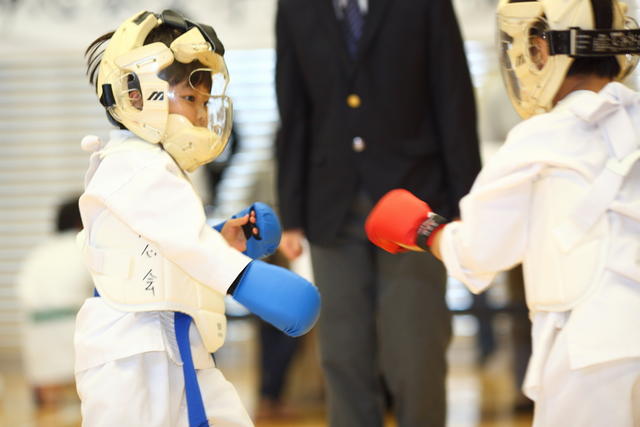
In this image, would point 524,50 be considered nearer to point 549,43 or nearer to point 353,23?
point 549,43

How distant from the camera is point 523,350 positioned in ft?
16.0

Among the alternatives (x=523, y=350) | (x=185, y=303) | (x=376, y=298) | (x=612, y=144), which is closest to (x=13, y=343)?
(x=523, y=350)

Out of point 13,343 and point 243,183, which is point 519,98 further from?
point 13,343

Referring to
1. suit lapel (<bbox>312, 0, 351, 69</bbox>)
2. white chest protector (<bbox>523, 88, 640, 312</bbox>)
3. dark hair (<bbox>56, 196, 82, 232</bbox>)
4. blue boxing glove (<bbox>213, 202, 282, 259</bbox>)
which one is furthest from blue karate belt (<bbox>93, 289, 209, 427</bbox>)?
dark hair (<bbox>56, 196, 82, 232</bbox>)

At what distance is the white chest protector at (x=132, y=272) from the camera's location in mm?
2238

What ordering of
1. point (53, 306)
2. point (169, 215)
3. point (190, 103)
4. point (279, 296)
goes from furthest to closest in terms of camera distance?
1. point (53, 306)
2. point (190, 103)
3. point (169, 215)
4. point (279, 296)

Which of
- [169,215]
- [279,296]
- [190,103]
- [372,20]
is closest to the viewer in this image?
[279,296]

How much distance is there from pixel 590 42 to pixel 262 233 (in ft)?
3.22

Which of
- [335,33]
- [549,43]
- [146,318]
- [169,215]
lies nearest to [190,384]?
[146,318]

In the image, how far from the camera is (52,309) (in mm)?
5270

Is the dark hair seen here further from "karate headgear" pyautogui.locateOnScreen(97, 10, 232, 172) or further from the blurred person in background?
"karate headgear" pyautogui.locateOnScreen(97, 10, 232, 172)

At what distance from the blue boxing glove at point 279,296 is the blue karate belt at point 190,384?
275 millimetres

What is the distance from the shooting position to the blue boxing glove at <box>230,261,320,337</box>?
2027 millimetres

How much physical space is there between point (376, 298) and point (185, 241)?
1.26 metres
